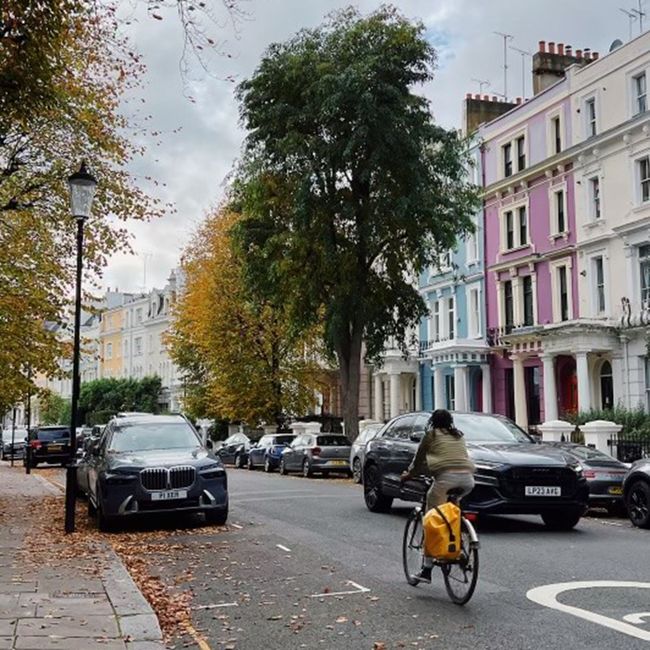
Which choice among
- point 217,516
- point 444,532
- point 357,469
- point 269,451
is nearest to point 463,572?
point 444,532

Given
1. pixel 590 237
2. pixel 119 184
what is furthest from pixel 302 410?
pixel 119 184

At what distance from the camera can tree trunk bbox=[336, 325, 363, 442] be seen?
29734mm

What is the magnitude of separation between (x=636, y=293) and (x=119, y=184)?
18.9 metres

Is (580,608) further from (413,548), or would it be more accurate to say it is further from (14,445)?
(14,445)

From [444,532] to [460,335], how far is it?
35014 millimetres

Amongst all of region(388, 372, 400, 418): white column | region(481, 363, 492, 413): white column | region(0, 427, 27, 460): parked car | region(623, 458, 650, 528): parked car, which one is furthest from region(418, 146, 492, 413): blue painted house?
region(623, 458, 650, 528): parked car

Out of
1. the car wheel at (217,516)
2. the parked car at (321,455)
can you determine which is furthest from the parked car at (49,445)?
the car wheel at (217,516)

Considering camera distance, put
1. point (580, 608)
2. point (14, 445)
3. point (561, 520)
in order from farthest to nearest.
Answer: point (14, 445)
point (561, 520)
point (580, 608)

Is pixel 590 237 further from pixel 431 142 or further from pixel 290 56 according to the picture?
pixel 290 56

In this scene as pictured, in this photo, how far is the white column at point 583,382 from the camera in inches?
1240

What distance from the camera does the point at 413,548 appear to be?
8.67m

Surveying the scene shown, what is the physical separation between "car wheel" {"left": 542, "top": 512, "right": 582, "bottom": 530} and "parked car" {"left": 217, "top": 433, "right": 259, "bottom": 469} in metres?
26.5

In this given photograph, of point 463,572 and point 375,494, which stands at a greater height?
point 375,494

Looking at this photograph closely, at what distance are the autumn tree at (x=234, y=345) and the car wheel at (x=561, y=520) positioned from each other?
26975mm
